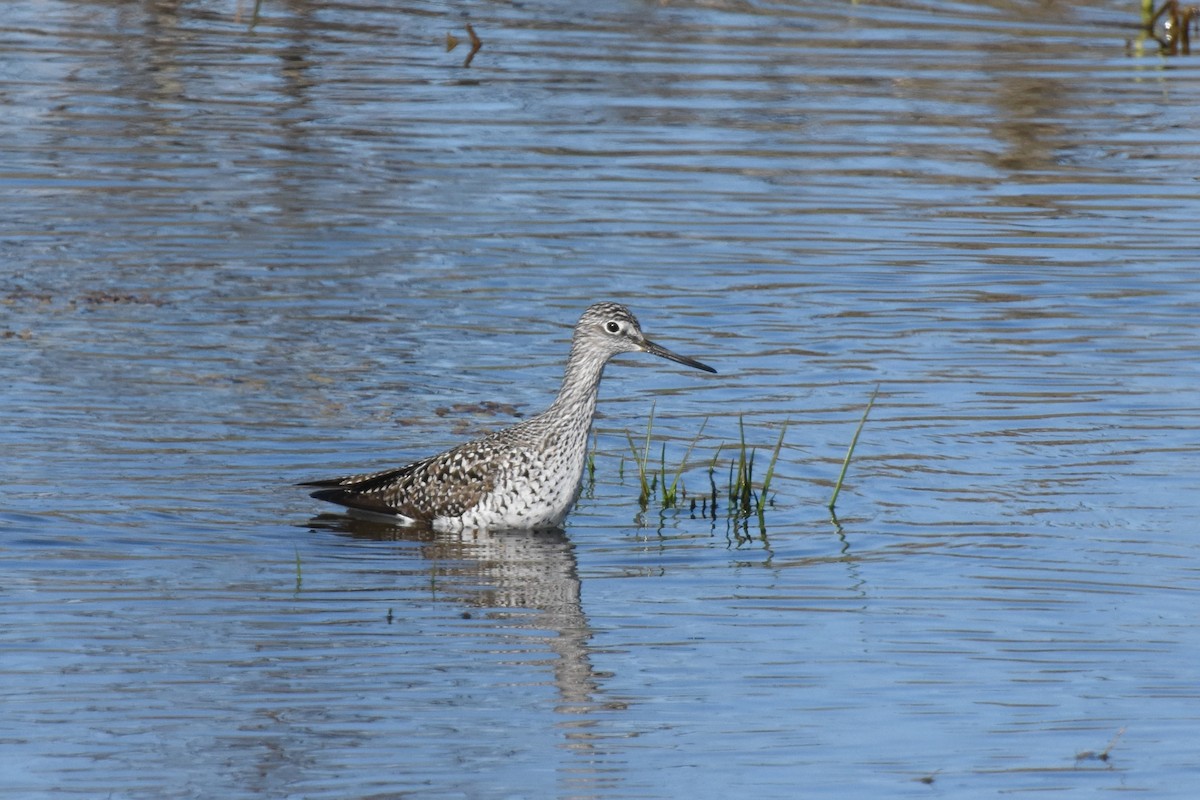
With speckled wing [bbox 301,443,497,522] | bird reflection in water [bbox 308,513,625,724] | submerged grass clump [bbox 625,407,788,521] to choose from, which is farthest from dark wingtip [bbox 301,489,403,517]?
submerged grass clump [bbox 625,407,788,521]

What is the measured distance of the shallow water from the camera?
312 inches

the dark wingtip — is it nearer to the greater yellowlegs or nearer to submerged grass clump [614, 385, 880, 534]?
the greater yellowlegs

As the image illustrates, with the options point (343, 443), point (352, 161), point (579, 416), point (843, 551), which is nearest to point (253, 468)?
point (343, 443)

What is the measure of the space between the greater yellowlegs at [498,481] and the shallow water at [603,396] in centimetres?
17

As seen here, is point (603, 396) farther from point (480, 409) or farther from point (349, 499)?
point (349, 499)

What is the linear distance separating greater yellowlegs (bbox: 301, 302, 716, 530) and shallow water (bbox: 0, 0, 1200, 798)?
0.17m

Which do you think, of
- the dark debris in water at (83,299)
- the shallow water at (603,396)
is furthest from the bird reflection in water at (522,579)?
the dark debris in water at (83,299)

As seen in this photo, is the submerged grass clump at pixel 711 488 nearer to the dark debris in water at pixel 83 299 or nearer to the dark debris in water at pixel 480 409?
the dark debris in water at pixel 480 409

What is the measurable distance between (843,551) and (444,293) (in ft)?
18.4

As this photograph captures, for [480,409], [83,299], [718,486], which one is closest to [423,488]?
[718,486]

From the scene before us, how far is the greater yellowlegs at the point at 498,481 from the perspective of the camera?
10719 millimetres

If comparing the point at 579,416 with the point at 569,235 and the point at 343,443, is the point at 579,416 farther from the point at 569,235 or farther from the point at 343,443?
the point at 569,235

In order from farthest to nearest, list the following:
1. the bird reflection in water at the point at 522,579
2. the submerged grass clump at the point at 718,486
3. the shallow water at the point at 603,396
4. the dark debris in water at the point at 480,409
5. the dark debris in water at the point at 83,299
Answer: the dark debris in water at the point at 83,299
the dark debris in water at the point at 480,409
the submerged grass clump at the point at 718,486
the bird reflection in water at the point at 522,579
the shallow water at the point at 603,396

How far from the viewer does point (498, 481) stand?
1080 centimetres
